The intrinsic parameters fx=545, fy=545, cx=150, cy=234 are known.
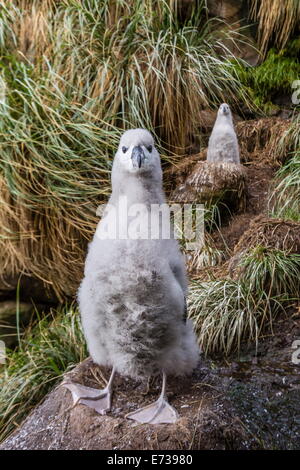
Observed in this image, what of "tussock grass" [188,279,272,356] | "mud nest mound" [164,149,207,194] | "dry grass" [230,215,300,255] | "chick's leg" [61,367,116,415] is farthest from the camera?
"mud nest mound" [164,149,207,194]

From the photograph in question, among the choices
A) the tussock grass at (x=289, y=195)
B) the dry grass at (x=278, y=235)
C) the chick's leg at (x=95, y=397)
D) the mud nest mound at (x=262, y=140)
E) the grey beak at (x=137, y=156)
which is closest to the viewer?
the grey beak at (x=137, y=156)

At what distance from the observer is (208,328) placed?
3422 mm

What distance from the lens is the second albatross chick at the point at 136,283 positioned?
2.08 m

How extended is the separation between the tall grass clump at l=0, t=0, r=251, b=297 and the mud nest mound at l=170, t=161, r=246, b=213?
0.53m

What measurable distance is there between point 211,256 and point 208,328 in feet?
2.83

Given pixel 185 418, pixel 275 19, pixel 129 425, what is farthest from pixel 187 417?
pixel 275 19

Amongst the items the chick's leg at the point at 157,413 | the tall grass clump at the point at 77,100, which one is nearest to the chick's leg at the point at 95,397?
the chick's leg at the point at 157,413

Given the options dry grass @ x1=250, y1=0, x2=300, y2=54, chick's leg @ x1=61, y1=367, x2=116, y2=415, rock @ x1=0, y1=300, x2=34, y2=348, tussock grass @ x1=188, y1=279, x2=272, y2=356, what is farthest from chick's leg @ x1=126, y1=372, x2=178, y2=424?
dry grass @ x1=250, y1=0, x2=300, y2=54

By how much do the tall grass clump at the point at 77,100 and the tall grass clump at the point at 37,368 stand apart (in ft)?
2.37

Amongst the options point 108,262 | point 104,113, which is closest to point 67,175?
point 104,113

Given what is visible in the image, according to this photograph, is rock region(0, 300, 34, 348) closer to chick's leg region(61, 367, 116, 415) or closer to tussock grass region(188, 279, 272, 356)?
tussock grass region(188, 279, 272, 356)

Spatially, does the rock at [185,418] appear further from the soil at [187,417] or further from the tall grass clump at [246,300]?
the tall grass clump at [246,300]

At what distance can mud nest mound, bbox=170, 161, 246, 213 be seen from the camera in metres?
4.38

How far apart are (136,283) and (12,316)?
2.97 meters
